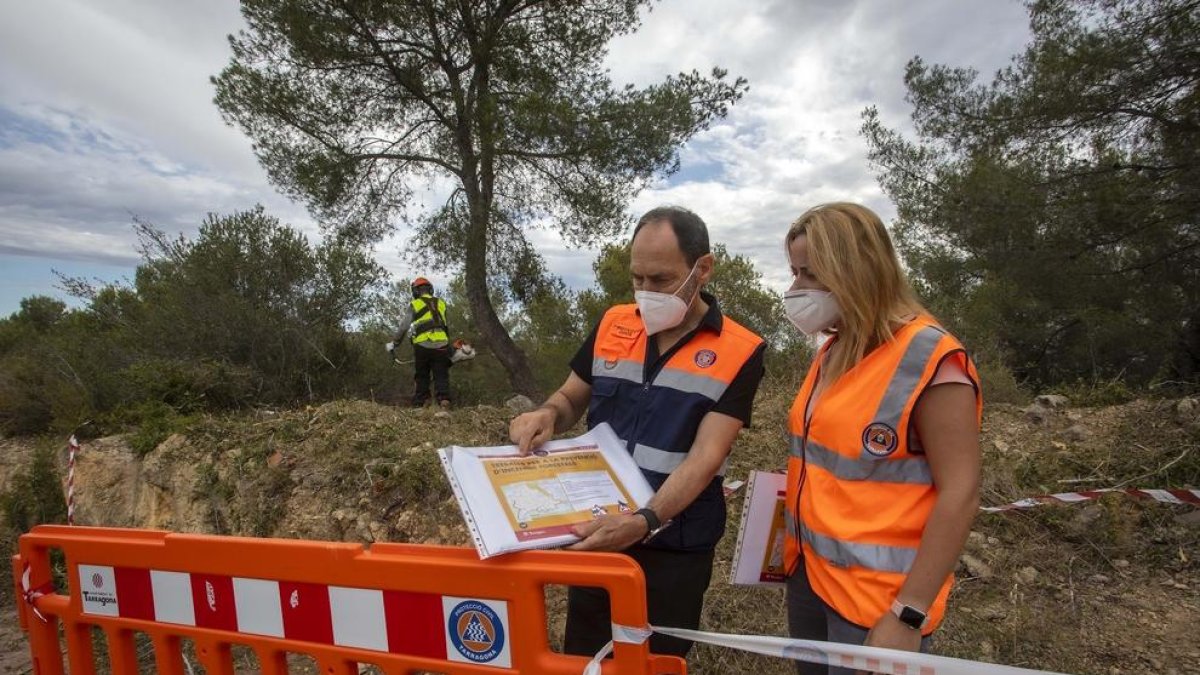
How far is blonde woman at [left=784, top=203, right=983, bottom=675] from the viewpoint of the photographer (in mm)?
1310

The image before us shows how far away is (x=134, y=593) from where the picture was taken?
192 cm

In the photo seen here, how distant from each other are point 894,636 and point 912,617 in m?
0.06

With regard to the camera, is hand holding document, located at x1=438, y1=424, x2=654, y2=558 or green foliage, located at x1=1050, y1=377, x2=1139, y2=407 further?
green foliage, located at x1=1050, y1=377, x2=1139, y2=407

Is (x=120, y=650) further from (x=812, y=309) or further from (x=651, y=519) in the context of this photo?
(x=812, y=309)

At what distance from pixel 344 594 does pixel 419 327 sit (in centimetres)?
738

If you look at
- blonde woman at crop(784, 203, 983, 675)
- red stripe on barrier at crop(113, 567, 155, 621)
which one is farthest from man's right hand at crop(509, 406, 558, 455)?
red stripe on barrier at crop(113, 567, 155, 621)

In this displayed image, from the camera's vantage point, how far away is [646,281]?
1844 millimetres

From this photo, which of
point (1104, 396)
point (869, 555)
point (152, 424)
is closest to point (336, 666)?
point (869, 555)

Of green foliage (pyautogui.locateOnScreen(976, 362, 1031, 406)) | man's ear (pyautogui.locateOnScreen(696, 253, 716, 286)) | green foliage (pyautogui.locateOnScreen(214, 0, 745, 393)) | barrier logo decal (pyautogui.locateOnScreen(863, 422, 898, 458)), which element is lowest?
green foliage (pyautogui.locateOnScreen(976, 362, 1031, 406))

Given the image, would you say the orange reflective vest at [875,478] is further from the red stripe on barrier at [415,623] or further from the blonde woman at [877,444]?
the red stripe on barrier at [415,623]

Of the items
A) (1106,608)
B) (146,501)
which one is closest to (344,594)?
(1106,608)

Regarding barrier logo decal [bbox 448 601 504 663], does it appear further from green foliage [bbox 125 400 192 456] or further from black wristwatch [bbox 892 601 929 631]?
green foliage [bbox 125 400 192 456]

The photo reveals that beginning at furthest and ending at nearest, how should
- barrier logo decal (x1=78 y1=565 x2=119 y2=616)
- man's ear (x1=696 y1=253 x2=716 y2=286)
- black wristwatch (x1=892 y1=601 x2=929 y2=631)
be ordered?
barrier logo decal (x1=78 y1=565 x2=119 y2=616)
man's ear (x1=696 y1=253 x2=716 y2=286)
black wristwatch (x1=892 y1=601 x2=929 y2=631)

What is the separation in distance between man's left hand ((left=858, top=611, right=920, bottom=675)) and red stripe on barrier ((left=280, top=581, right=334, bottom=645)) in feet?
4.28
